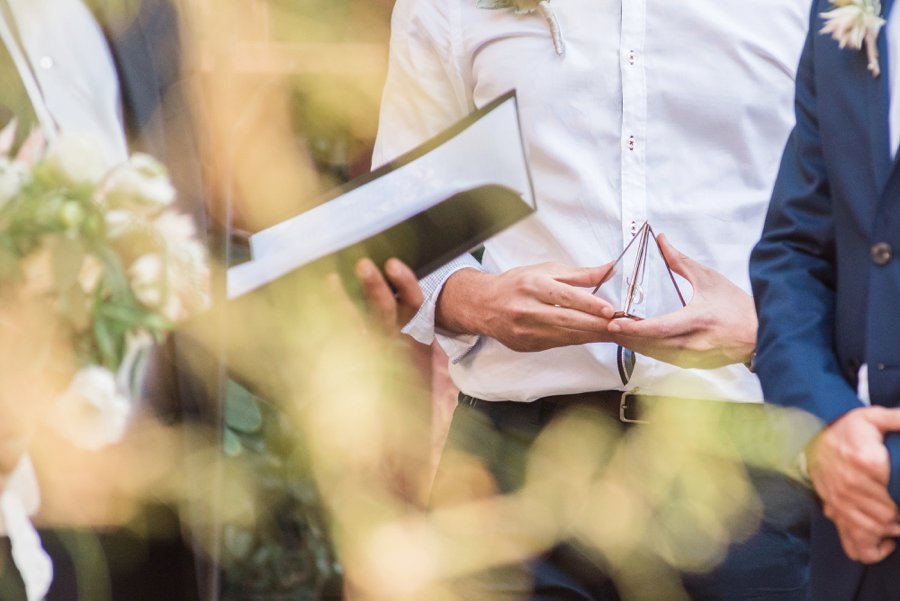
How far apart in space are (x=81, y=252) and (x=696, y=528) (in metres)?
0.90

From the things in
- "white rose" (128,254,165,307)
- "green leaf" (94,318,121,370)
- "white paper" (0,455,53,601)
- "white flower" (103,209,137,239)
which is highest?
"white flower" (103,209,137,239)

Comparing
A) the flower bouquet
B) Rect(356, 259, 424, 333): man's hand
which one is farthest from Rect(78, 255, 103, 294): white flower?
Rect(356, 259, 424, 333): man's hand

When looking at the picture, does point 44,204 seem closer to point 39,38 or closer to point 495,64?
point 39,38

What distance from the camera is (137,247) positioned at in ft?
3.60

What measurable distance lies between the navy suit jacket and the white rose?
0.66 metres

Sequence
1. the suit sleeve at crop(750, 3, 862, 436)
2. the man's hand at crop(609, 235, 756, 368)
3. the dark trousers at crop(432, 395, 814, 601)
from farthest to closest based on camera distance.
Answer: the dark trousers at crop(432, 395, 814, 601) < the man's hand at crop(609, 235, 756, 368) < the suit sleeve at crop(750, 3, 862, 436)

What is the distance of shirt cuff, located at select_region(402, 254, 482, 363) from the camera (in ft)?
5.70

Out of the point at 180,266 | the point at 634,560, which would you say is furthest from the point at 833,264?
the point at 180,266

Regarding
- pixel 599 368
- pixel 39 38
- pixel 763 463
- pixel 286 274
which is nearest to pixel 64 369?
pixel 286 274

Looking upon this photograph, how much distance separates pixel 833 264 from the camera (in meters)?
1.43

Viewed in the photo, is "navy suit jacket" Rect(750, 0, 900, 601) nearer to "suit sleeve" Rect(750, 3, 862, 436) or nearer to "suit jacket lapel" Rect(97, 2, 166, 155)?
"suit sleeve" Rect(750, 3, 862, 436)

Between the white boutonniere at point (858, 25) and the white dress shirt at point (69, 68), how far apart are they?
0.83 meters

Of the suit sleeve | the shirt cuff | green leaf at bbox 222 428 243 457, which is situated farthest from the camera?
green leaf at bbox 222 428 243 457

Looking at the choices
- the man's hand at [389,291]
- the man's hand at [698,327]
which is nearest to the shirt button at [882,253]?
the man's hand at [698,327]
